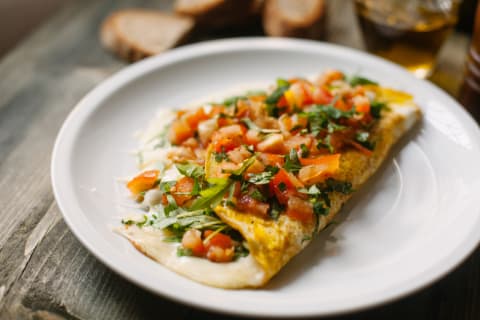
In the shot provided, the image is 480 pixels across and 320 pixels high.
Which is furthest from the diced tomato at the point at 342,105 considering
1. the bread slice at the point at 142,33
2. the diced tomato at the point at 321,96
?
the bread slice at the point at 142,33

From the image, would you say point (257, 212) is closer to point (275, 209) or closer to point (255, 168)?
point (275, 209)

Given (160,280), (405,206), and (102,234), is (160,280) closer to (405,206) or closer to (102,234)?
(102,234)

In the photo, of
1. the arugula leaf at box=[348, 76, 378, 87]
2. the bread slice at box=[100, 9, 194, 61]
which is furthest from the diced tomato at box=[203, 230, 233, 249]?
the bread slice at box=[100, 9, 194, 61]

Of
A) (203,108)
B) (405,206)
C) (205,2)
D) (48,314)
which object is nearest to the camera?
(48,314)

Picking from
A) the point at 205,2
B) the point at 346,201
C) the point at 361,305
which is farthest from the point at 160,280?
the point at 205,2

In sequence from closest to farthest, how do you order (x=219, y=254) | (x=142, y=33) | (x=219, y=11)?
(x=219, y=254), (x=142, y=33), (x=219, y=11)

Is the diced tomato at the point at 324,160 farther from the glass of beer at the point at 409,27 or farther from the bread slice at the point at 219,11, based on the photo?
the bread slice at the point at 219,11

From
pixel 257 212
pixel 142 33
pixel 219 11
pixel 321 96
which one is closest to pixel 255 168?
pixel 257 212
